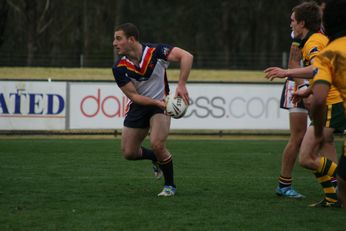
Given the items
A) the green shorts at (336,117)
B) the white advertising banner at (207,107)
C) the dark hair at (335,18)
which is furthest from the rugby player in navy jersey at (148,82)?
the white advertising banner at (207,107)

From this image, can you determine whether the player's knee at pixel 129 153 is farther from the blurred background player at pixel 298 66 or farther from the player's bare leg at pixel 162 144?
the blurred background player at pixel 298 66

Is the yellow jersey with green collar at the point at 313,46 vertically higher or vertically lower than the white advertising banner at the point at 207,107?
higher

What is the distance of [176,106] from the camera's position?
26.9 feet

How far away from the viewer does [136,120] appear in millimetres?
8781

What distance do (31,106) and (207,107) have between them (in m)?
4.20

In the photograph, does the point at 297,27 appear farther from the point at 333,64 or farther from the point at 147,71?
the point at 333,64

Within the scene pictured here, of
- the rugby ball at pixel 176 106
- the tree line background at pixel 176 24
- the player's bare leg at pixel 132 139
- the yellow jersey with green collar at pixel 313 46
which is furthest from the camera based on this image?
the tree line background at pixel 176 24

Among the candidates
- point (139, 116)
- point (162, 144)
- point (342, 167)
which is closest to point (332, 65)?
point (342, 167)

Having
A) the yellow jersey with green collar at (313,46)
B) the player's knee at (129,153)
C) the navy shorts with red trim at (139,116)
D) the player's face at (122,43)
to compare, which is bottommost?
the player's knee at (129,153)

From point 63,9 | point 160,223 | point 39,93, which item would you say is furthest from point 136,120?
point 63,9

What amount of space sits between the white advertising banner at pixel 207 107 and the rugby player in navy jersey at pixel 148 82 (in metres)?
9.56

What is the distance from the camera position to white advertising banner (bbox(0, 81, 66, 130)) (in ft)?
59.2

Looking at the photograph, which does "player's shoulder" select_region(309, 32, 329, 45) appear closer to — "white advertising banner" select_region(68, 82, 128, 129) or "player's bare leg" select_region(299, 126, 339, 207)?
"player's bare leg" select_region(299, 126, 339, 207)

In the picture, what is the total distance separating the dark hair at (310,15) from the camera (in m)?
7.95
